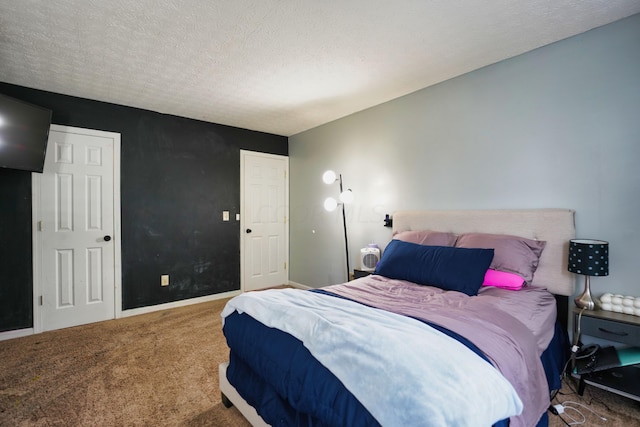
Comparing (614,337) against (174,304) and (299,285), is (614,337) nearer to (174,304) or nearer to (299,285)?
(299,285)

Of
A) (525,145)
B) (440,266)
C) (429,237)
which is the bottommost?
(440,266)

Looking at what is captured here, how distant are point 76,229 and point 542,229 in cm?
452

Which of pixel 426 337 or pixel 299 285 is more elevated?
pixel 426 337

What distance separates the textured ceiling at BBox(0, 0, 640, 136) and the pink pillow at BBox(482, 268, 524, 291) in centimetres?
176

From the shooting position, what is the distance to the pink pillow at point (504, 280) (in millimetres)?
2174

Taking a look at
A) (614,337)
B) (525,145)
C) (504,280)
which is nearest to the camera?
(614,337)

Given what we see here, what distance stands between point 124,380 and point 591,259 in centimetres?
339

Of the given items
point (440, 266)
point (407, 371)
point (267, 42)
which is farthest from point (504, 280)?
point (267, 42)

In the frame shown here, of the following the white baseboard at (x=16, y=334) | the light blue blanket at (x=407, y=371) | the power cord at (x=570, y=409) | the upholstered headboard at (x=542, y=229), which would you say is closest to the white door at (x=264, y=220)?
the white baseboard at (x=16, y=334)

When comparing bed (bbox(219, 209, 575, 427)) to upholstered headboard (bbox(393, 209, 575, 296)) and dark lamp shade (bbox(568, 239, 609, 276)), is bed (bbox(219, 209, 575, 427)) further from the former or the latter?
dark lamp shade (bbox(568, 239, 609, 276))

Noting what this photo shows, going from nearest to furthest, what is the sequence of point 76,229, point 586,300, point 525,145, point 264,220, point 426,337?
point 426,337, point 586,300, point 525,145, point 76,229, point 264,220

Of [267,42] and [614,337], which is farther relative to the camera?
[267,42]

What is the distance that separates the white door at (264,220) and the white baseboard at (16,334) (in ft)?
7.61

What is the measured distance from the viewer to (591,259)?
1954 mm
